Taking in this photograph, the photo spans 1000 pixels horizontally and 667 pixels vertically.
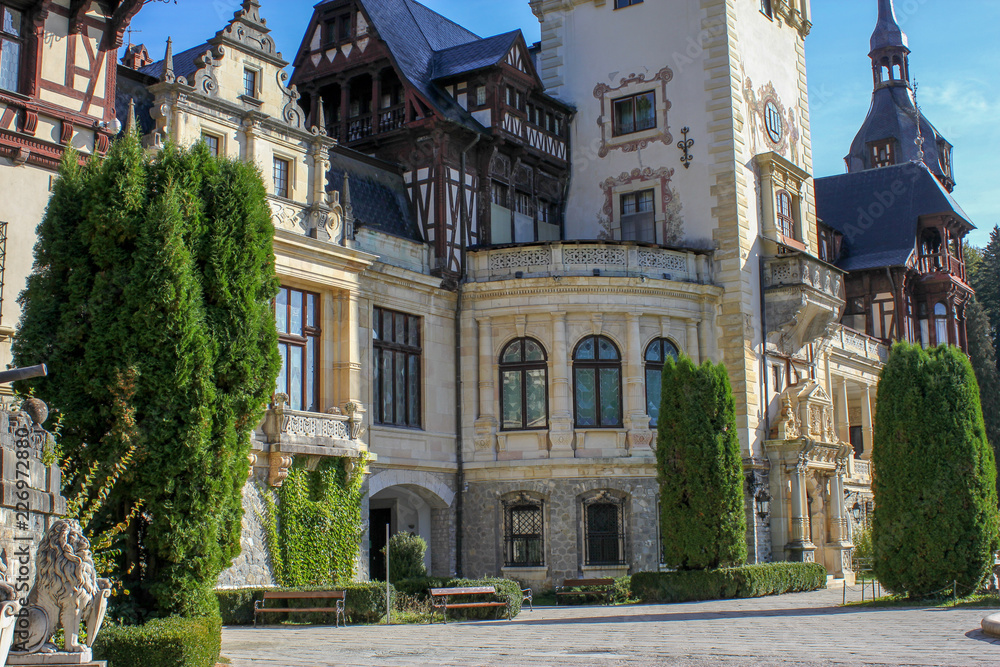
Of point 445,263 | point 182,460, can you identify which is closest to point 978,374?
point 445,263

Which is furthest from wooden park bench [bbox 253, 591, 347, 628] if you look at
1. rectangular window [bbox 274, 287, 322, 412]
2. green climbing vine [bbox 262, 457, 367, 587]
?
rectangular window [bbox 274, 287, 322, 412]

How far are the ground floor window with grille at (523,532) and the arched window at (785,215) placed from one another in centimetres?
1198

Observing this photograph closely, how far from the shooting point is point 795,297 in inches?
1337

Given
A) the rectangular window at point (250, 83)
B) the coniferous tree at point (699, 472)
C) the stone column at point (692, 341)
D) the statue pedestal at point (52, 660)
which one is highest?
the rectangular window at point (250, 83)

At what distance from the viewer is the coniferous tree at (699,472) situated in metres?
26.9

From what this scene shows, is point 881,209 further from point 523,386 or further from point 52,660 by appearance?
point 52,660

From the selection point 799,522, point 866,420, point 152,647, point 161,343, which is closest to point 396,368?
point 799,522

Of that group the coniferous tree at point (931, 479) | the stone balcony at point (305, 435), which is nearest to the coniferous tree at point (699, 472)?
the coniferous tree at point (931, 479)

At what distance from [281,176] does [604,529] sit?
40.3ft

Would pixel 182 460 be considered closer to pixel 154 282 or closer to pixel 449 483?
pixel 154 282

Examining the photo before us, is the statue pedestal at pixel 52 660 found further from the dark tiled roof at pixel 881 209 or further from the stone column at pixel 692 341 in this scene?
the dark tiled roof at pixel 881 209

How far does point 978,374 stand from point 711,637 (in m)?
40.1

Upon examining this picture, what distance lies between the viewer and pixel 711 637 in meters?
17.1

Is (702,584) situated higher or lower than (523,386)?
lower
